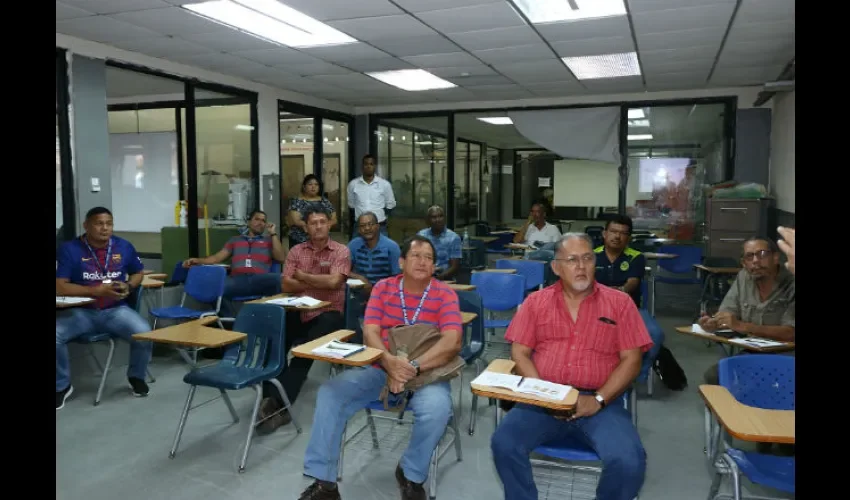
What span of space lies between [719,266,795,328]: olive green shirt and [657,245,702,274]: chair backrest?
4.05m

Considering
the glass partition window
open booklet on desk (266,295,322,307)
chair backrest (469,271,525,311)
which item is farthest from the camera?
the glass partition window

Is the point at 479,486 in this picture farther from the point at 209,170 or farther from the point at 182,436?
the point at 209,170

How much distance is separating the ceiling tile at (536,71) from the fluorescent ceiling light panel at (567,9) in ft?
4.81

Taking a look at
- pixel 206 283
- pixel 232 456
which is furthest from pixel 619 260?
pixel 206 283

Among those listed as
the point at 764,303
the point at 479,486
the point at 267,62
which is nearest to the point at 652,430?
Result: the point at 764,303

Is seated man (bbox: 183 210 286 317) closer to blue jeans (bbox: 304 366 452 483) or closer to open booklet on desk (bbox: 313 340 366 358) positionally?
open booklet on desk (bbox: 313 340 366 358)

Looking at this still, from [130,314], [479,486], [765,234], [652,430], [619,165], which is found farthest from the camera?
[619,165]

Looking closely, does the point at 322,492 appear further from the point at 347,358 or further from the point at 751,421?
the point at 751,421

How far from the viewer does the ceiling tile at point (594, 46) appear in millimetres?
5340

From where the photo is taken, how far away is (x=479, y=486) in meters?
3.11

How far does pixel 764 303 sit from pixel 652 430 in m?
1.07

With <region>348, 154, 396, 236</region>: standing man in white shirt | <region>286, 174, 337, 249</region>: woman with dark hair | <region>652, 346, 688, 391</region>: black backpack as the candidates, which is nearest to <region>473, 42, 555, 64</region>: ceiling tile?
<region>286, 174, 337, 249</region>: woman with dark hair

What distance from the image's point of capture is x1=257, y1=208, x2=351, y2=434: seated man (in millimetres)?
3953

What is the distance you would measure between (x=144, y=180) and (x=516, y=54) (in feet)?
19.4
